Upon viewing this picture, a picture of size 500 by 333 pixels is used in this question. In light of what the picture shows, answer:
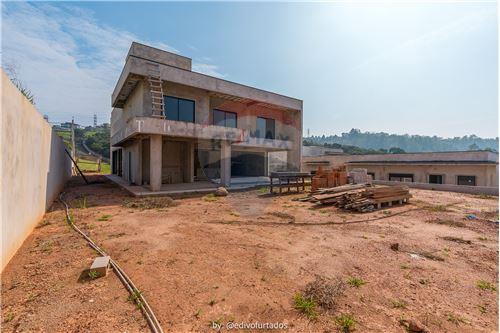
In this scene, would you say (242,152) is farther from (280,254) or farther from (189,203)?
(280,254)

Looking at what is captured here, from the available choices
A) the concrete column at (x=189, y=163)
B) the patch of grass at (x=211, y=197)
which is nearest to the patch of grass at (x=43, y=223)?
the patch of grass at (x=211, y=197)

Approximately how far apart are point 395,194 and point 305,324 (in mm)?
10783

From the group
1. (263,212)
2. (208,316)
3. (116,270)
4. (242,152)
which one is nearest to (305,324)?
(208,316)

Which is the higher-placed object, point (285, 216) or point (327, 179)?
point (327, 179)

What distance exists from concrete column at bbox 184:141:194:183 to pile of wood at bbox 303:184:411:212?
9716mm

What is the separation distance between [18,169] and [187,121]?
1261cm

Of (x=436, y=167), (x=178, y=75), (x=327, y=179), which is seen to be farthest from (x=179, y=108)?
(x=436, y=167)

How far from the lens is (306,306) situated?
315 centimetres

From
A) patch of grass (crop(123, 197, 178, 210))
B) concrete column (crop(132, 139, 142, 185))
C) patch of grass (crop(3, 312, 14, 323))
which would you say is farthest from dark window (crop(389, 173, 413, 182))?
patch of grass (crop(3, 312, 14, 323))

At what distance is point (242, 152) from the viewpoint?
24516 millimetres

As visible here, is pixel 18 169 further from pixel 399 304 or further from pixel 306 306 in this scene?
pixel 399 304

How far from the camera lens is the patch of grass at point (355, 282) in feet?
12.5

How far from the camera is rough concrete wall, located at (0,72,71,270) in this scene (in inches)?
160

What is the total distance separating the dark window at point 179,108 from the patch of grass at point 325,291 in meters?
15.3
